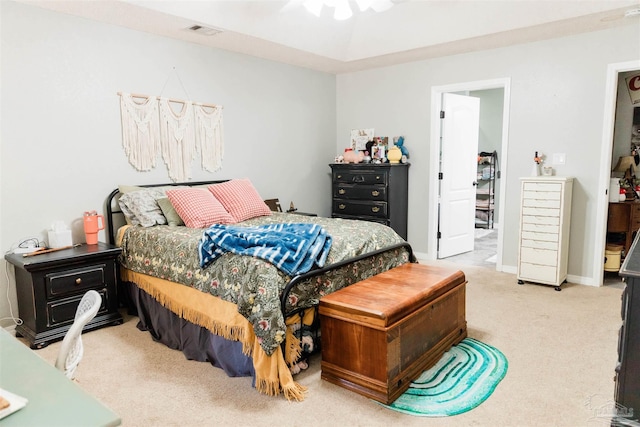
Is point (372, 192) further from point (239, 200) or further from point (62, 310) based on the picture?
point (62, 310)

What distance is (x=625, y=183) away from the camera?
15.2ft

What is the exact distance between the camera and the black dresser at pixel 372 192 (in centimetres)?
516

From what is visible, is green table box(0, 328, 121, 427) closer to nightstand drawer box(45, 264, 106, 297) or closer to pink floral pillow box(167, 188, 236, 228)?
nightstand drawer box(45, 264, 106, 297)

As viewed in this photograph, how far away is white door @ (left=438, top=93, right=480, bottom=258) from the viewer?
17.5 ft

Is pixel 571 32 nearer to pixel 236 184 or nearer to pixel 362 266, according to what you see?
pixel 362 266

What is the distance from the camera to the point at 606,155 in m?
4.11

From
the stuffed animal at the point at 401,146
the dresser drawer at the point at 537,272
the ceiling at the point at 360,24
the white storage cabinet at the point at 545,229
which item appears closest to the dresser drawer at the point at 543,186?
the white storage cabinet at the point at 545,229

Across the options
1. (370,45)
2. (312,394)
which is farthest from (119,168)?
(370,45)

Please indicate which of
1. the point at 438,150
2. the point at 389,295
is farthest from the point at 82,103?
the point at 438,150

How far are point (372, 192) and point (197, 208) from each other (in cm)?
231

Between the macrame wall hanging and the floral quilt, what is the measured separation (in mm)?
815

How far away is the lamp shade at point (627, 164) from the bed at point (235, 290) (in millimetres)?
2914

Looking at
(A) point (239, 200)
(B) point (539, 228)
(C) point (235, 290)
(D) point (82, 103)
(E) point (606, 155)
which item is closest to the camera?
(C) point (235, 290)

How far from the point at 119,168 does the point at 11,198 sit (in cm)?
85
